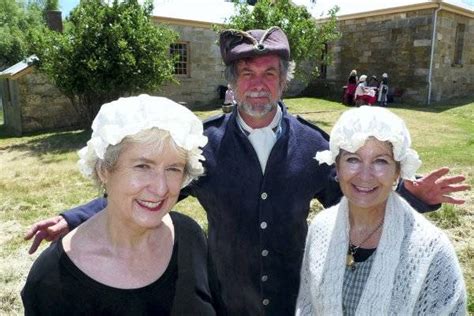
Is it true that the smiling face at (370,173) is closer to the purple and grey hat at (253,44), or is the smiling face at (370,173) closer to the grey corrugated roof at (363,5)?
the purple and grey hat at (253,44)

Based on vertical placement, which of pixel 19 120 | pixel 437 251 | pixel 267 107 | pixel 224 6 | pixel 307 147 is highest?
pixel 224 6

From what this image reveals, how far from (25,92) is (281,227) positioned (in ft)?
45.8

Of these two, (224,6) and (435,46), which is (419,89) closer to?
(435,46)

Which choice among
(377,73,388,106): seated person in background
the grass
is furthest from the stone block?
the grass

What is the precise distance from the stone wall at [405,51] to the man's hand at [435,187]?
52.0ft

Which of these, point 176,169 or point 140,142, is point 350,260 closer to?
point 176,169

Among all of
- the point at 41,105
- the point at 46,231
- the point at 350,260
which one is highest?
the point at 46,231

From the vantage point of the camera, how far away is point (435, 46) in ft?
54.0

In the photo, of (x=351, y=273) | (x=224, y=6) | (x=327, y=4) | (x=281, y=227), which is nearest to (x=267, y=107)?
(x=281, y=227)

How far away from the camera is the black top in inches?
60.2

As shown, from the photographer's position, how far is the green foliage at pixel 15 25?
31047mm

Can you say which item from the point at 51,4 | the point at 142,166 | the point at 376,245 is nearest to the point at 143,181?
the point at 142,166

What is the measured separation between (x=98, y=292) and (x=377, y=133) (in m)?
1.29

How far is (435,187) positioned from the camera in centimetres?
232
